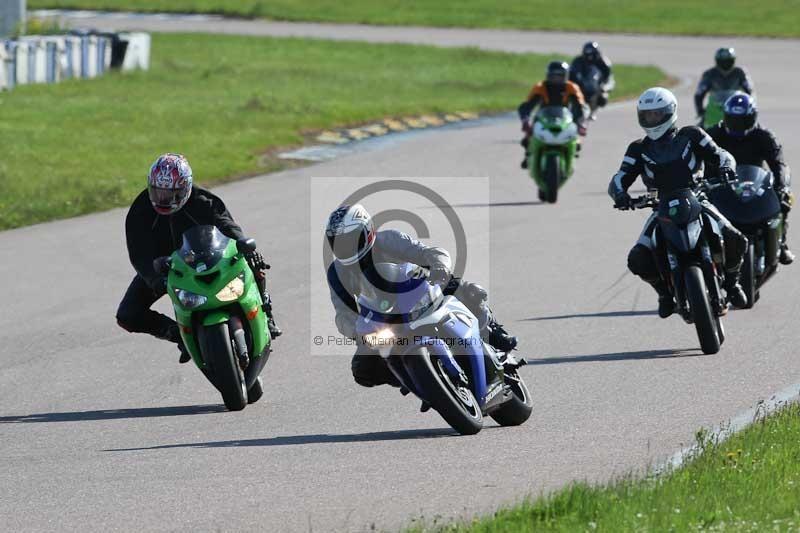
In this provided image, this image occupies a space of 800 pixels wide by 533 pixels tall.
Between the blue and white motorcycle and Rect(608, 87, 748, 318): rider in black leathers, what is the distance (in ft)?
9.98

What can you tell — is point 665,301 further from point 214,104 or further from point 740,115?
point 214,104

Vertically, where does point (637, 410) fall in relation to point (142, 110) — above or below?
above

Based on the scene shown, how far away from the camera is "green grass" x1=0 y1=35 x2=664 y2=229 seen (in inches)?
868

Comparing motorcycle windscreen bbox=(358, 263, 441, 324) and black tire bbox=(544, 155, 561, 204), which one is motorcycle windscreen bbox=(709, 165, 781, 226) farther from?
black tire bbox=(544, 155, 561, 204)

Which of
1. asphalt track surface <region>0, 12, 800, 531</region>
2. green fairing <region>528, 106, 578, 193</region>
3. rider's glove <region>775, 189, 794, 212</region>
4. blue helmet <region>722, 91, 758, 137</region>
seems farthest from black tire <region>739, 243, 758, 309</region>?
green fairing <region>528, 106, 578, 193</region>

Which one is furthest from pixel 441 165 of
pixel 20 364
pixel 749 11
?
pixel 749 11

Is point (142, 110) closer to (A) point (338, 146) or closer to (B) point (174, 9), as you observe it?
(A) point (338, 146)

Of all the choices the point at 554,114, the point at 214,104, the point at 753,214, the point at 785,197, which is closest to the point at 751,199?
the point at 753,214

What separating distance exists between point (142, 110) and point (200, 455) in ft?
70.1

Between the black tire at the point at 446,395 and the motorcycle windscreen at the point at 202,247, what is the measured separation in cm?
188

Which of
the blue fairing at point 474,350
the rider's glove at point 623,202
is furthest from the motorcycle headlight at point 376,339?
the rider's glove at point 623,202

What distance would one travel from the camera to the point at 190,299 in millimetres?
9828

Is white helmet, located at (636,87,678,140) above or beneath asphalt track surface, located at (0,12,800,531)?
above

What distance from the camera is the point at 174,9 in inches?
2312
